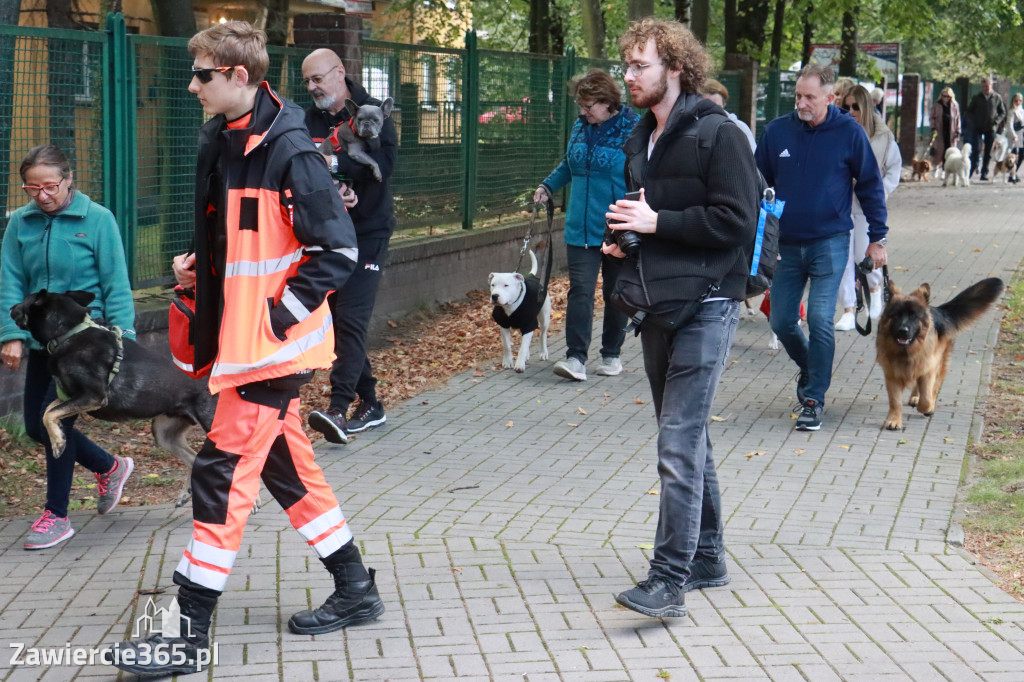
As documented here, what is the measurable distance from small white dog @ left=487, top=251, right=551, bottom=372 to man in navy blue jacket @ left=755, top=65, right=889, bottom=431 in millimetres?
1982

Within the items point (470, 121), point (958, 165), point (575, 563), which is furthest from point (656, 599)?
A: point (958, 165)

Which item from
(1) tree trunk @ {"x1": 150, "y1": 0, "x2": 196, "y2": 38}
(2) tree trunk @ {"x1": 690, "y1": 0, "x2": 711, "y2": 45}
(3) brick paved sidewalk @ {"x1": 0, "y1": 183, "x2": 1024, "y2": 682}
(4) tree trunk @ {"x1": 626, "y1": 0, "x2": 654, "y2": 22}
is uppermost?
(2) tree trunk @ {"x1": 690, "y1": 0, "x2": 711, "y2": 45}

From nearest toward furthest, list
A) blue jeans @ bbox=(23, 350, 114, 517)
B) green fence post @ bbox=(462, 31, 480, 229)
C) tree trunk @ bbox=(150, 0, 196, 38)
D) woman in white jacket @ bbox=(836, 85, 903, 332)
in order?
blue jeans @ bbox=(23, 350, 114, 517), woman in white jacket @ bbox=(836, 85, 903, 332), tree trunk @ bbox=(150, 0, 196, 38), green fence post @ bbox=(462, 31, 480, 229)

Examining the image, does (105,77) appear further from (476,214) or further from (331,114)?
(476,214)

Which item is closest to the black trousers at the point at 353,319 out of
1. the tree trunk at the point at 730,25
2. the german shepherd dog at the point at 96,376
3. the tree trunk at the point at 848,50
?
the german shepherd dog at the point at 96,376

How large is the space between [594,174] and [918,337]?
2.56 m

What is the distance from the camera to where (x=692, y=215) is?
429 cm

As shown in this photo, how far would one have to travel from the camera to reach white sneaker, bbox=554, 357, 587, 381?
29.7 ft

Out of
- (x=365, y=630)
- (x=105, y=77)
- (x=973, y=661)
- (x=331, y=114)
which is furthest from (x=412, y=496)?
(x=105, y=77)

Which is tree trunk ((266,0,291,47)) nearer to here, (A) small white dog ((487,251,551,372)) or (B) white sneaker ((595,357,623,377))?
(A) small white dog ((487,251,551,372))

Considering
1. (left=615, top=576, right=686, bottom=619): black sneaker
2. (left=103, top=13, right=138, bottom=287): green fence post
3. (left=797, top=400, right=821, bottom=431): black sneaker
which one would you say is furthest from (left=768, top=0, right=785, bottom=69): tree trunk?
(left=615, top=576, right=686, bottom=619): black sneaker

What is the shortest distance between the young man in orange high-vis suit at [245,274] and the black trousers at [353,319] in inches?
117

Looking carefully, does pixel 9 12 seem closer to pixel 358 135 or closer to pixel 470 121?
pixel 358 135

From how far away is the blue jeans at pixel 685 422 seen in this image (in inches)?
175
